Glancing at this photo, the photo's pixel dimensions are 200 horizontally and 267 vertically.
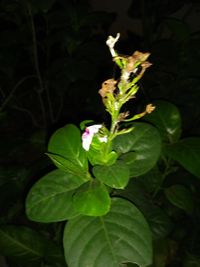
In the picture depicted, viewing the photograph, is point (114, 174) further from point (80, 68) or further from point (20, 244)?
point (80, 68)

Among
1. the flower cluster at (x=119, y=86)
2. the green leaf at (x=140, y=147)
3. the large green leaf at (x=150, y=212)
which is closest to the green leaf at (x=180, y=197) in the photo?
the large green leaf at (x=150, y=212)

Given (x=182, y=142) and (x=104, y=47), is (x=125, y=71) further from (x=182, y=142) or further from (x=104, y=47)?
(x=104, y=47)

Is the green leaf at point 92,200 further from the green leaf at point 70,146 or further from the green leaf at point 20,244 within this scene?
the green leaf at point 20,244

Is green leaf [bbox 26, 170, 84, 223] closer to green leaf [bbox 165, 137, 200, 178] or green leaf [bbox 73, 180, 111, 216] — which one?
green leaf [bbox 73, 180, 111, 216]

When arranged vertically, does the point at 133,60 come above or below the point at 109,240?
above

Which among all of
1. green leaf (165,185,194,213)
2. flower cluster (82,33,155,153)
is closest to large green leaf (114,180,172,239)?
green leaf (165,185,194,213)

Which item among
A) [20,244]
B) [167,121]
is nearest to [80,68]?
[167,121]
